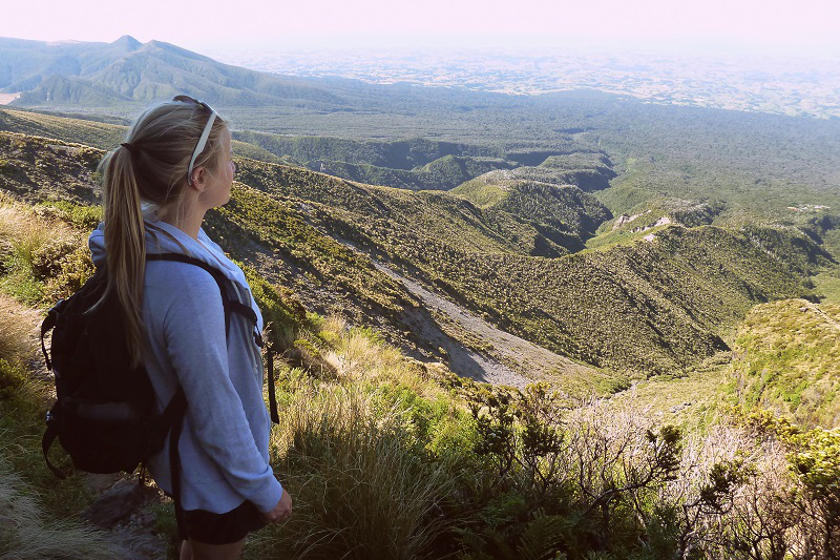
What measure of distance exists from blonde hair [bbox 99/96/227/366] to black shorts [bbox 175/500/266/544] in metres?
0.57

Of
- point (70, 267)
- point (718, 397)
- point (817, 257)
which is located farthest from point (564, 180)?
point (70, 267)

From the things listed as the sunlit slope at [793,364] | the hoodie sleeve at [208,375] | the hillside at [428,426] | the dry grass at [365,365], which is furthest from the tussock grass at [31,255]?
the sunlit slope at [793,364]

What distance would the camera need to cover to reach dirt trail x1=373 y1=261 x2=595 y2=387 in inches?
824

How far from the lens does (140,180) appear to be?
1.51m

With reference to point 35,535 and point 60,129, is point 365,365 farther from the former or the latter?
point 60,129

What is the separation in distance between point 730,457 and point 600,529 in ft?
3.62

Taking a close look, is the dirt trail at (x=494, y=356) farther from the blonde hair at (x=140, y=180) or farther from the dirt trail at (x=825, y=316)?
the blonde hair at (x=140, y=180)

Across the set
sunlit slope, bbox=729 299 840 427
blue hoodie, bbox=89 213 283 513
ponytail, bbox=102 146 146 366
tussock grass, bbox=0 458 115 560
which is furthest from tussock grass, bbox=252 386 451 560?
sunlit slope, bbox=729 299 840 427

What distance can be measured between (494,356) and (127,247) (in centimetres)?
2347

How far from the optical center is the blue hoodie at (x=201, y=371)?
1.34 m

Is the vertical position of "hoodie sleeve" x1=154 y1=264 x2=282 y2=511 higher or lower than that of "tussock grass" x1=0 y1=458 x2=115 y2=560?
higher

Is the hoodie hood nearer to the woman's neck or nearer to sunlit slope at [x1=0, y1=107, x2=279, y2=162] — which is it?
the woman's neck

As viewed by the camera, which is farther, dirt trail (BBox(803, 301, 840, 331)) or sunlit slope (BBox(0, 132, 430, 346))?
dirt trail (BBox(803, 301, 840, 331))

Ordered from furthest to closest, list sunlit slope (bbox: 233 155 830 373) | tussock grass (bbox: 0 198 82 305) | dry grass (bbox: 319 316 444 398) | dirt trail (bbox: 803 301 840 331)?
sunlit slope (bbox: 233 155 830 373) → dirt trail (bbox: 803 301 840 331) → dry grass (bbox: 319 316 444 398) → tussock grass (bbox: 0 198 82 305)
